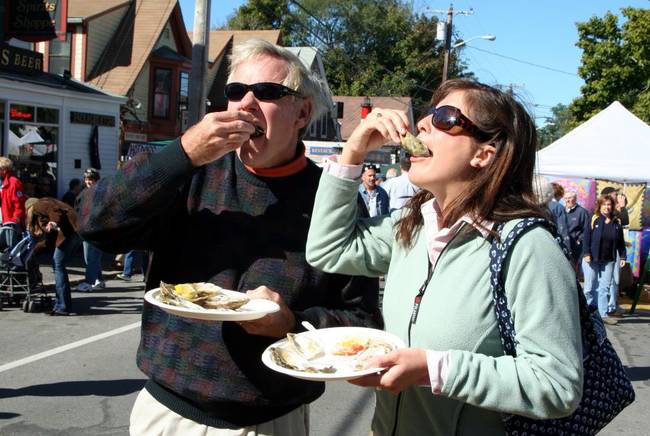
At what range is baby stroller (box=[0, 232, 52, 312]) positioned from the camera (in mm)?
9719

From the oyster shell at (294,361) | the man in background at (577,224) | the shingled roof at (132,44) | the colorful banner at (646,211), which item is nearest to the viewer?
the oyster shell at (294,361)

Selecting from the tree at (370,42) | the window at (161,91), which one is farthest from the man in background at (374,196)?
the tree at (370,42)

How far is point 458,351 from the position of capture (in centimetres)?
172

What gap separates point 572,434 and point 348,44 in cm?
6961

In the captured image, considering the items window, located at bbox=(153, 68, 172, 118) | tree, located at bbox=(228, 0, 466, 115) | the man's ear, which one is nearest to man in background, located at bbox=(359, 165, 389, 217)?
the man's ear

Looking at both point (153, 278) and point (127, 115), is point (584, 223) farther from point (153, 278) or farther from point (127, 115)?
point (127, 115)

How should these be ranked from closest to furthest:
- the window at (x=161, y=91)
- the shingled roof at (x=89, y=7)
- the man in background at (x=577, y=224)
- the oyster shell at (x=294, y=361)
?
1. the oyster shell at (x=294, y=361)
2. the man in background at (x=577, y=224)
3. the shingled roof at (x=89, y=7)
4. the window at (x=161, y=91)

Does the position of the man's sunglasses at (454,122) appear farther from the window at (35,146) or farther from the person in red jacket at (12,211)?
→ the window at (35,146)

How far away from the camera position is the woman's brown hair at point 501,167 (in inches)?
75.4

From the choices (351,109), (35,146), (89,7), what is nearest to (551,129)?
(351,109)

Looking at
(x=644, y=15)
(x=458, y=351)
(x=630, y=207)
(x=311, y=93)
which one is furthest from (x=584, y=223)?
(x=644, y=15)

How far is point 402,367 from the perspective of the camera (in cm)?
169

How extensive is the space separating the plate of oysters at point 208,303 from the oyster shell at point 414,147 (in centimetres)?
60

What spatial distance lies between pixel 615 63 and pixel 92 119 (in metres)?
23.2
